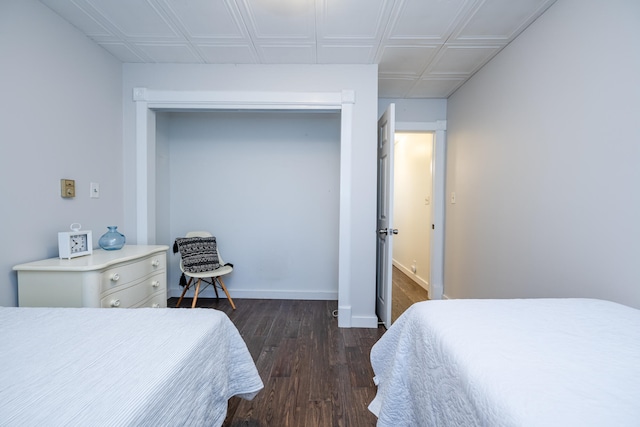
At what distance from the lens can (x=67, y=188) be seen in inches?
72.2

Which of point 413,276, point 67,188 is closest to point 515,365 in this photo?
point 67,188

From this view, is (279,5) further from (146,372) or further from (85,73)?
(146,372)

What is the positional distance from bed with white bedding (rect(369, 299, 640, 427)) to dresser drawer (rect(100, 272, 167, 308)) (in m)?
1.60

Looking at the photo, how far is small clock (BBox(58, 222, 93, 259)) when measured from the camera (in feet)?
5.37

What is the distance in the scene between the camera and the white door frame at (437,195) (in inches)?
125

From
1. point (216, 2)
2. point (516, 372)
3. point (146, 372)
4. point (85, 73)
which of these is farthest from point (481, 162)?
point (85, 73)

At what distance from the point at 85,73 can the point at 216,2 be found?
3.95 ft

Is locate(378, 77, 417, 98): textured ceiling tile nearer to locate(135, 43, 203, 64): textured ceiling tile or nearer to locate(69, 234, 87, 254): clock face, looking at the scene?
locate(135, 43, 203, 64): textured ceiling tile

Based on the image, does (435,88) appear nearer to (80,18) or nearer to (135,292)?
(80,18)

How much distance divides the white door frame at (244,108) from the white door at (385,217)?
34 centimetres

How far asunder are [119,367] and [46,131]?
73.6 inches

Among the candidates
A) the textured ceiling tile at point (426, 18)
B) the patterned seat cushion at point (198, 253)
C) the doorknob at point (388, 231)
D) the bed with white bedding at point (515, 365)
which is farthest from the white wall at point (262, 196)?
the bed with white bedding at point (515, 365)

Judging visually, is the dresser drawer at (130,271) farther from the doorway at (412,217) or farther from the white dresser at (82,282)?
the doorway at (412,217)

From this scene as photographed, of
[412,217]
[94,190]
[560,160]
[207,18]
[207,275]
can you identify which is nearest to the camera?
[560,160]
